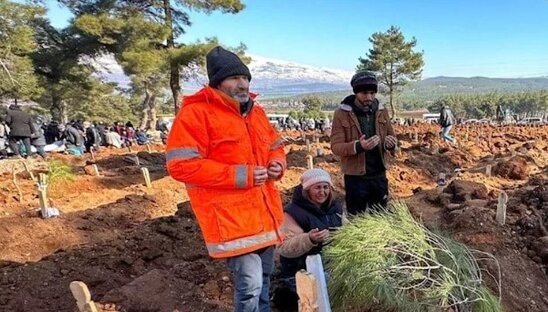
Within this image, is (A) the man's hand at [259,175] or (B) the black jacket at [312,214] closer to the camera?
(A) the man's hand at [259,175]

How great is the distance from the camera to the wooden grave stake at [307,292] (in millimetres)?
1696

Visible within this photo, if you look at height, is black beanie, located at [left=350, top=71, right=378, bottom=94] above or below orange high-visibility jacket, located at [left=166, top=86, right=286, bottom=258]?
above

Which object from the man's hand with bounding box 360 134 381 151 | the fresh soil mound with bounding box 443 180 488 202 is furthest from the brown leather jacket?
Answer: the fresh soil mound with bounding box 443 180 488 202

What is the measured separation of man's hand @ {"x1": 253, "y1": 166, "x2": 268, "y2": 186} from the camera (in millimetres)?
1984

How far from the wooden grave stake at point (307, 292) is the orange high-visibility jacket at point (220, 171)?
379mm

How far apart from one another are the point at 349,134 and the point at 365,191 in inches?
16.6

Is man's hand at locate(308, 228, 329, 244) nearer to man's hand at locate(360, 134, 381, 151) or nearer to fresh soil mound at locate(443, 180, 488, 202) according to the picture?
man's hand at locate(360, 134, 381, 151)

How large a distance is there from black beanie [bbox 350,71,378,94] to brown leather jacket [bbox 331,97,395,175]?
18 cm

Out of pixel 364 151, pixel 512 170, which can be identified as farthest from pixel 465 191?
pixel 364 151

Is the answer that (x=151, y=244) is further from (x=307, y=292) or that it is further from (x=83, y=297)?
(x=307, y=292)

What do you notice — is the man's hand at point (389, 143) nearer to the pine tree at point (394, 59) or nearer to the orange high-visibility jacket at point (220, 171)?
the orange high-visibility jacket at point (220, 171)

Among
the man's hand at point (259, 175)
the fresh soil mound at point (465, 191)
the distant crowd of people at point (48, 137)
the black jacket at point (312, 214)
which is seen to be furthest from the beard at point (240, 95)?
the distant crowd of people at point (48, 137)

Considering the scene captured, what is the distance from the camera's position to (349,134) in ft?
10.6

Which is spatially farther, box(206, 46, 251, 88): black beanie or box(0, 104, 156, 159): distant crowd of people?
box(0, 104, 156, 159): distant crowd of people
